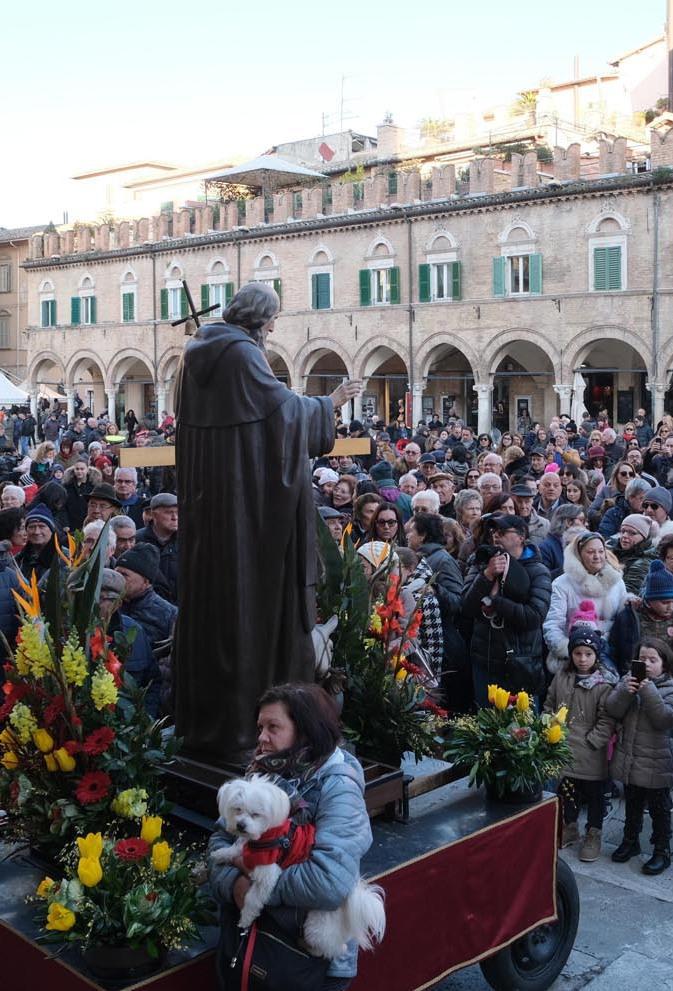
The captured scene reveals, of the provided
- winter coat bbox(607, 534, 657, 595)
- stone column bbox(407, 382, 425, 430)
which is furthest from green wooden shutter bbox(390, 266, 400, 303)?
winter coat bbox(607, 534, 657, 595)

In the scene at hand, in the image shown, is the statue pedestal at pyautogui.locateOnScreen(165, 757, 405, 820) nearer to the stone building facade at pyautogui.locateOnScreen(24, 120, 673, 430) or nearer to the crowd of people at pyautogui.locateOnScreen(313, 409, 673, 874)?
the crowd of people at pyautogui.locateOnScreen(313, 409, 673, 874)

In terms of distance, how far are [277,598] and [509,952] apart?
176 centimetres

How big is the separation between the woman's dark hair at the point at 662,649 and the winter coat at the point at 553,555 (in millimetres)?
2225

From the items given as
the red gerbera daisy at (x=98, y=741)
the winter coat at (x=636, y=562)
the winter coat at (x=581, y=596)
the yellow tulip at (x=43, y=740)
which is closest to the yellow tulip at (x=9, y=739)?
the yellow tulip at (x=43, y=740)

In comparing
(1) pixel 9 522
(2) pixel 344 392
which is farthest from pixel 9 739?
(1) pixel 9 522

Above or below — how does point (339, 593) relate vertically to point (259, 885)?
above

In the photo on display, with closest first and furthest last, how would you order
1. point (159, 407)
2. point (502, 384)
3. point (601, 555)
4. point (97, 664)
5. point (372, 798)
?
1. point (97, 664)
2. point (372, 798)
3. point (601, 555)
4. point (502, 384)
5. point (159, 407)

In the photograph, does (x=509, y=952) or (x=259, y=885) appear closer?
(x=259, y=885)

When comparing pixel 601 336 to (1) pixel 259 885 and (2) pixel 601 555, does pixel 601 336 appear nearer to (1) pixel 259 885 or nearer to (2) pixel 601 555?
(2) pixel 601 555

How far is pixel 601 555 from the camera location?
7047 millimetres

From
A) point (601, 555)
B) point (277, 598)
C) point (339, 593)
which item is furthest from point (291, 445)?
point (601, 555)

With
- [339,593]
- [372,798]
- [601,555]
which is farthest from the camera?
[601,555]

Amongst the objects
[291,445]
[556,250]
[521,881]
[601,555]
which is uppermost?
[556,250]

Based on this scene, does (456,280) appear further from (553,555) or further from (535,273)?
(553,555)
